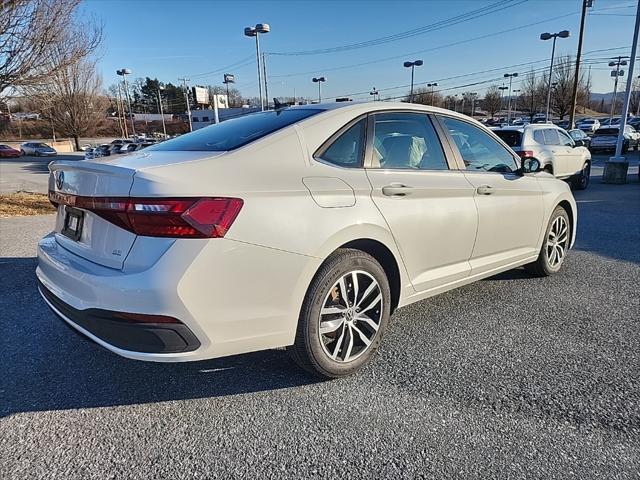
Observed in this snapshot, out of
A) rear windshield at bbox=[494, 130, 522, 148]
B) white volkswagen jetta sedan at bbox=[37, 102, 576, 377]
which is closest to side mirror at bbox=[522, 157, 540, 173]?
white volkswagen jetta sedan at bbox=[37, 102, 576, 377]

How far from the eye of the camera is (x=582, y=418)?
237 cm

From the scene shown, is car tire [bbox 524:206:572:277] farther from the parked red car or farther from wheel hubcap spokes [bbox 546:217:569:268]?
the parked red car

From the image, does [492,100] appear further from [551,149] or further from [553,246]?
[553,246]

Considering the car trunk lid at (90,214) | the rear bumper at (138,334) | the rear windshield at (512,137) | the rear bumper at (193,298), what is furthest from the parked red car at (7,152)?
the rear bumper at (138,334)

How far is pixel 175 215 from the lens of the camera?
6.72ft

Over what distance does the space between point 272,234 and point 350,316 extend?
32.3 inches

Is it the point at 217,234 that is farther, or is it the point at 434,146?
the point at 434,146

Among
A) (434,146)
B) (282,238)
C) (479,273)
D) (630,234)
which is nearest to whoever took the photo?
(282,238)

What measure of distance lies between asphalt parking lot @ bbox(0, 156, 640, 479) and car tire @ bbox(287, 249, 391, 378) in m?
0.16

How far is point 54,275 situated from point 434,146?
2.72m

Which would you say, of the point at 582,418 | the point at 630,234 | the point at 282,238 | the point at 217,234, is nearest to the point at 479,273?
the point at 582,418

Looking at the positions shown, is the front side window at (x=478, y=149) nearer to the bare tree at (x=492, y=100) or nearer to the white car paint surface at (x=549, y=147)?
the white car paint surface at (x=549, y=147)

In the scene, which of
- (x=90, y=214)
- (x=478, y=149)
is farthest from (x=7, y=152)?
(x=478, y=149)

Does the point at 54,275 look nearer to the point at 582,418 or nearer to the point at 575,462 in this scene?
the point at 575,462
